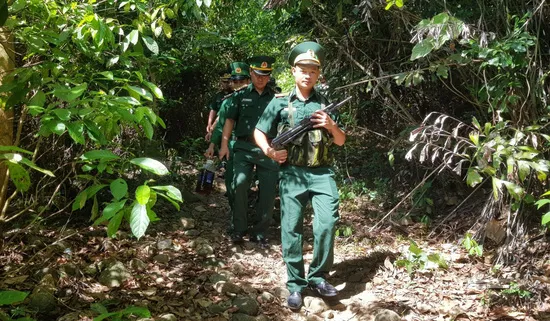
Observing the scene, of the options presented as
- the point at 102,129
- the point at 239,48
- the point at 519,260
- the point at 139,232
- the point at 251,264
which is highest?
the point at 239,48

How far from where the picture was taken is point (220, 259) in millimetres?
4449

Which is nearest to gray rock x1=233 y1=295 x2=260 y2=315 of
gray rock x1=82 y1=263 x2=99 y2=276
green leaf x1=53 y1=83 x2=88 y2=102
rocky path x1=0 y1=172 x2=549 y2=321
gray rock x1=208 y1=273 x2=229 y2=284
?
rocky path x1=0 y1=172 x2=549 y2=321

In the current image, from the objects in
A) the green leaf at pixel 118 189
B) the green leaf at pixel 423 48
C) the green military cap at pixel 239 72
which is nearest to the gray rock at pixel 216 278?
the green leaf at pixel 118 189

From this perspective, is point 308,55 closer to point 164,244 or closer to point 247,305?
point 247,305

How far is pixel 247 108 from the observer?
16.6 feet

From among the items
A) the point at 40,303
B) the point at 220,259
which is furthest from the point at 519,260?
the point at 40,303

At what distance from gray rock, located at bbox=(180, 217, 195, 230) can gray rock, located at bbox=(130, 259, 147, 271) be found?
4.29 ft

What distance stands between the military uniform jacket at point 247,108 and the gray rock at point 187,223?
3.71 feet

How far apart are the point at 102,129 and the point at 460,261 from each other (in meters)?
3.27

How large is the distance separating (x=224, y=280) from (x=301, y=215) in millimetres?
873

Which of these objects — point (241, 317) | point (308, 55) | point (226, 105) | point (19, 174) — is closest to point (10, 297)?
point (19, 174)

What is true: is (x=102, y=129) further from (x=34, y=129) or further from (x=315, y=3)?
→ (x=315, y=3)

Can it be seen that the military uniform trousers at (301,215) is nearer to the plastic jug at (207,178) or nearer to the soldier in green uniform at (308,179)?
the soldier in green uniform at (308,179)

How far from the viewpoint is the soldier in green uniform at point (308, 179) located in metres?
3.57
